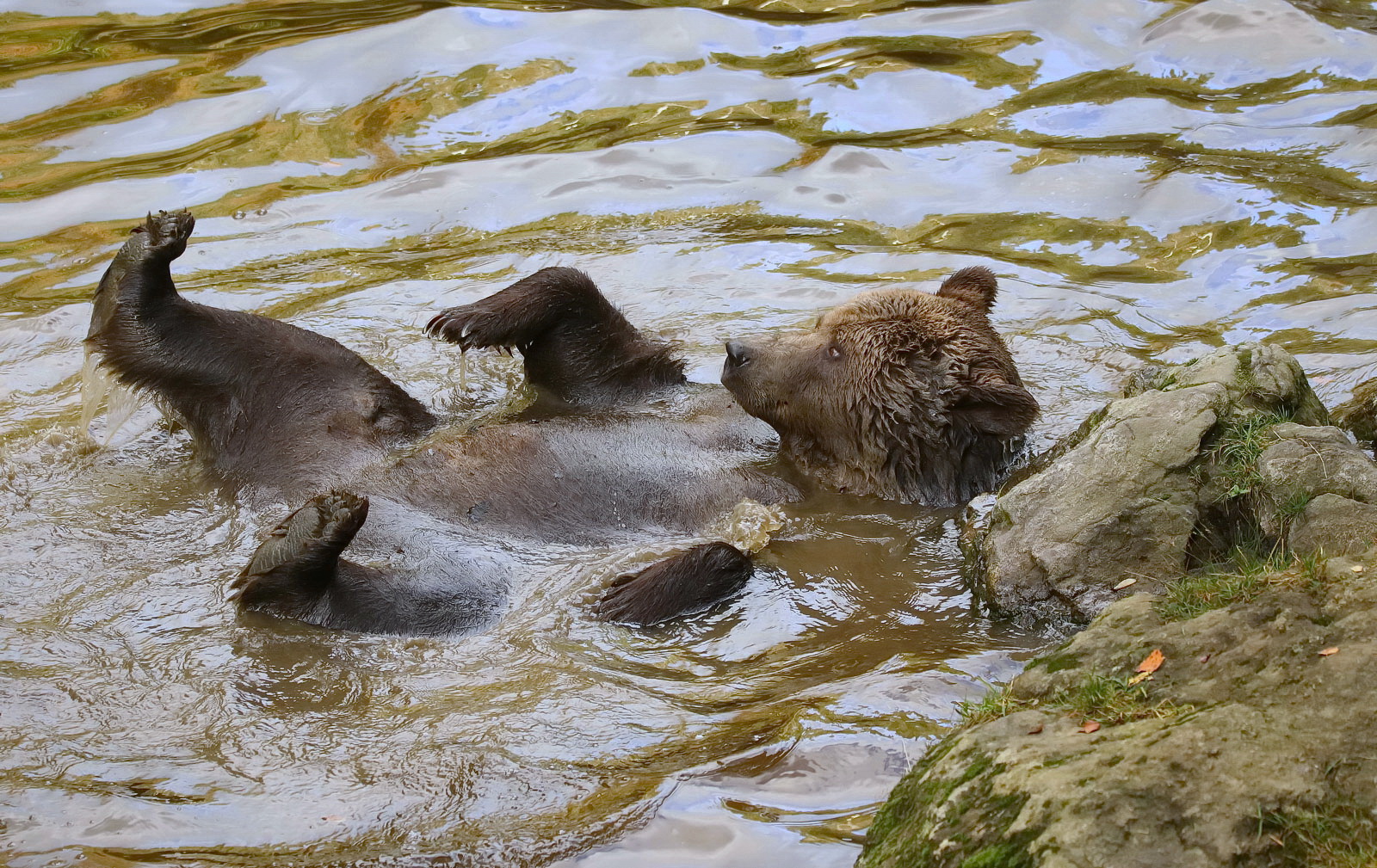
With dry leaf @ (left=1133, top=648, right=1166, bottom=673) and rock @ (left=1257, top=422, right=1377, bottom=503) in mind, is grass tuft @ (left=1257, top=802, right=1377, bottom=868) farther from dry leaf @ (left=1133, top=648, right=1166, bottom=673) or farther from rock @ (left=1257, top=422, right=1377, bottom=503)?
rock @ (left=1257, top=422, right=1377, bottom=503)

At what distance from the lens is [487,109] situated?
33.7 feet

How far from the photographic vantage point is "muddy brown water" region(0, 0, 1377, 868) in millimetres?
3879

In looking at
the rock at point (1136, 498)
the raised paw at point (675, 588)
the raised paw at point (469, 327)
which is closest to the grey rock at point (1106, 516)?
the rock at point (1136, 498)

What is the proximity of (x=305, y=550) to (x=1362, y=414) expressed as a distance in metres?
4.37

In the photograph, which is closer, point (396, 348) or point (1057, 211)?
point (396, 348)

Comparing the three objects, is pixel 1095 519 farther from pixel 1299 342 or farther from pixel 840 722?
pixel 1299 342

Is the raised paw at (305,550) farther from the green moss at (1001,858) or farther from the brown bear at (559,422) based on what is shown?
the green moss at (1001,858)

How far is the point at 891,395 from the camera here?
633cm

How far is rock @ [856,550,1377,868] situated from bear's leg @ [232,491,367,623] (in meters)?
2.48

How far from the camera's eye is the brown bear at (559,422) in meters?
5.73

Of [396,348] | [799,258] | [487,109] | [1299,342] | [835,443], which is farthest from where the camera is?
[487,109]

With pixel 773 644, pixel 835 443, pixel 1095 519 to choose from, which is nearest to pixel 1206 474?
pixel 1095 519

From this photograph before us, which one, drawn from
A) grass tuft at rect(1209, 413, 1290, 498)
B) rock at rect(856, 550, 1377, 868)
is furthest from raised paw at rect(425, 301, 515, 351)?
rock at rect(856, 550, 1377, 868)

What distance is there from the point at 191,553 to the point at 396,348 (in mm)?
2356
